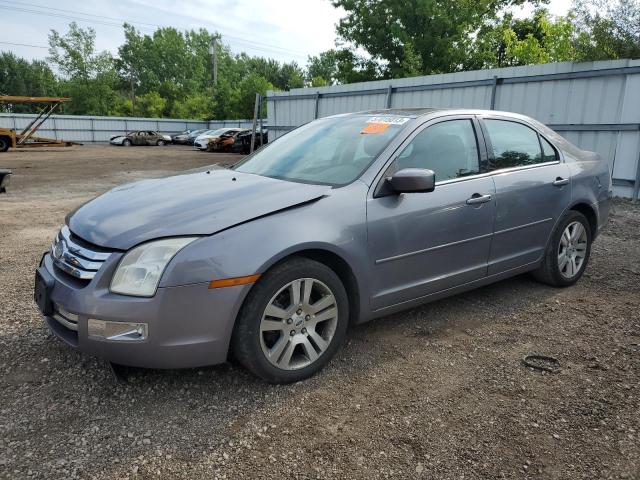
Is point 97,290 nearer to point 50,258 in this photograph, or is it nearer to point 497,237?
point 50,258

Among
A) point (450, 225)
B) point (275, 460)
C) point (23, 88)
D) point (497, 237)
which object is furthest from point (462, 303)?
point (23, 88)

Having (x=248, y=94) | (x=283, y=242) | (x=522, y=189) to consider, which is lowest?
(x=283, y=242)

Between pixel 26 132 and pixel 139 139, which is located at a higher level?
pixel 26 132

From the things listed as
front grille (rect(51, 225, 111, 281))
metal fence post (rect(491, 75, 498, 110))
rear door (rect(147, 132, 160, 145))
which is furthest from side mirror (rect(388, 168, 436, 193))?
rear door (rect(147, 132, 160, 145))

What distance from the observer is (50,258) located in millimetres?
3039

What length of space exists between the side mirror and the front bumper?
1.15 m

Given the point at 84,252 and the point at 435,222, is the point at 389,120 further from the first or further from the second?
the point at 84,252

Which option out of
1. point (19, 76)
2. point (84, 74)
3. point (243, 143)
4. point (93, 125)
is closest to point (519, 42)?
point (243, 143)

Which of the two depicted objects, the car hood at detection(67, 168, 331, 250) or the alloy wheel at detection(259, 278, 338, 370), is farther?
the alloy wheel at detection(259, 278, 338, 370)

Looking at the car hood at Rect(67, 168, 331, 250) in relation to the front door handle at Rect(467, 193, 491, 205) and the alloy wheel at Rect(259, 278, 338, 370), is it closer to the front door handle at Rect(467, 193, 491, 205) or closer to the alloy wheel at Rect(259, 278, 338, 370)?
the alloy wheel at Rect(259, 278, 338, 370)

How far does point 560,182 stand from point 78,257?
3.72 meters

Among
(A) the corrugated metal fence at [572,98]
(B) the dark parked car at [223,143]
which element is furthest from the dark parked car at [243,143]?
(A) the corrugated metal fence at [572,98]

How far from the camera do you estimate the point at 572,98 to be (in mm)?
9688

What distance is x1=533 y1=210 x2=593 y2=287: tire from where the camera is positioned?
4.34 metres
